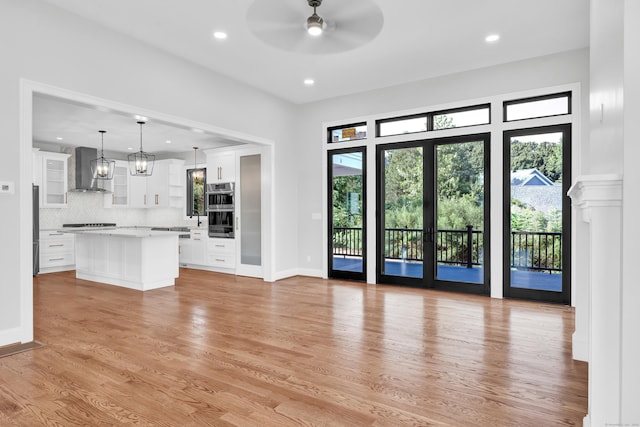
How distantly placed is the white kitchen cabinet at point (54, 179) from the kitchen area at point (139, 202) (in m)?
0.02

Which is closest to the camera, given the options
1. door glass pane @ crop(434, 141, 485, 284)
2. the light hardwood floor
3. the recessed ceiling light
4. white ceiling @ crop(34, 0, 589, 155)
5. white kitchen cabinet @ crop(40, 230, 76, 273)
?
the light hardwood floor

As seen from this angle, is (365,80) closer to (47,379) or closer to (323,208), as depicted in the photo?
(323,208)

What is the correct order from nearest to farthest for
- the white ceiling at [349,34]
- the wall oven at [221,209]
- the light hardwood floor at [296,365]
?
the light hardwood floor at [296,365]
the white ceiling at [349,34]
the wall oven at [221,209]

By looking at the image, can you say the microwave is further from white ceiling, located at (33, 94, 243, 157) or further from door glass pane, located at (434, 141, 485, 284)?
door glass pane, located at (434, 141, 485, 284)

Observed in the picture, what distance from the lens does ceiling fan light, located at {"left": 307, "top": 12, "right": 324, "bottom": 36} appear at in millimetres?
3104

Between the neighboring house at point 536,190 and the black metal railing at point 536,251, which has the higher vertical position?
the neighboring house at point 536,190

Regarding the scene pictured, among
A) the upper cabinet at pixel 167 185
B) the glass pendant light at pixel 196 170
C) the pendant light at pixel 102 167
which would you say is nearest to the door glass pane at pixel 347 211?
the glass pendant light at pixel 196 170

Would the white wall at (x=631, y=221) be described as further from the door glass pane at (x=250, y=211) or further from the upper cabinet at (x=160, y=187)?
the upper cabinet at (x=160, y=187)

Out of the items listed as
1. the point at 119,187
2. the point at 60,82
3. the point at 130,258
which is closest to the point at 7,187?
the point at 60,82

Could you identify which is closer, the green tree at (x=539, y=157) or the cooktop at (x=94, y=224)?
the green tree at (x=539, y=157)

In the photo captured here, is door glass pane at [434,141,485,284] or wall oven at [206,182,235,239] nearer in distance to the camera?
door glass pane at [434,141,485,284]

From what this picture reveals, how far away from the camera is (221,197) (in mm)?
7336

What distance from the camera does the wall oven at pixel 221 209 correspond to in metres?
7.21

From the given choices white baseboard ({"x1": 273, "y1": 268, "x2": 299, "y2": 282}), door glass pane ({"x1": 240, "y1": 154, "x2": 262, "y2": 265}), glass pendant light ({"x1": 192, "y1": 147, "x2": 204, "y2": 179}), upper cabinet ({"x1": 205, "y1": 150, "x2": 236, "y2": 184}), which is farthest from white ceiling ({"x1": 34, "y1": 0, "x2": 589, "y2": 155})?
glass pendant light ({"x1": 192, "y1": 147, "x2": 204, "y2": 179})
